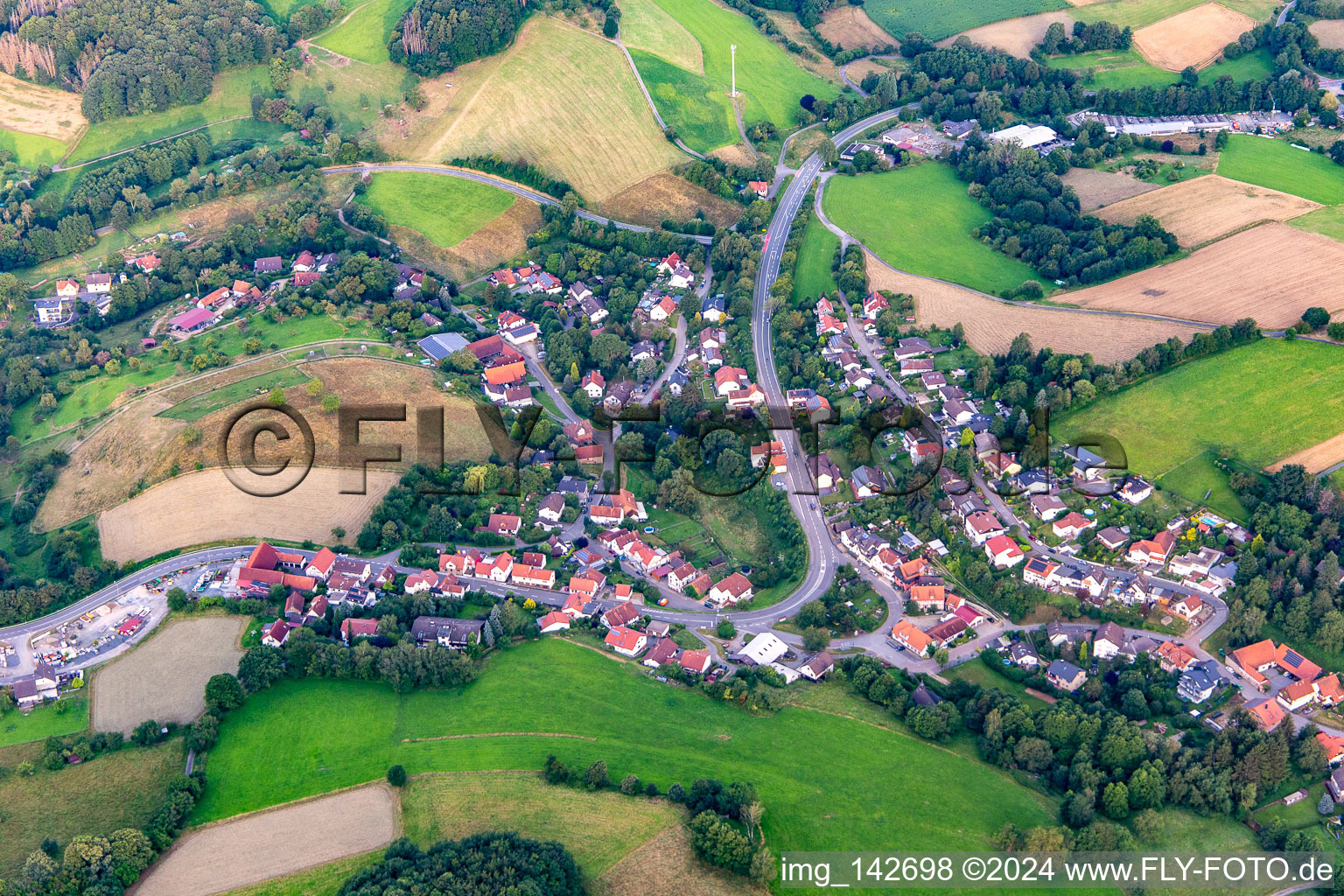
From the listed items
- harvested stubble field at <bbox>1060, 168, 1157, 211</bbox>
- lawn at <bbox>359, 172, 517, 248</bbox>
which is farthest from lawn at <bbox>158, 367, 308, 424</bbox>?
harvested stubble field at <bbox>1060, 168, 1157, 211</bbox>

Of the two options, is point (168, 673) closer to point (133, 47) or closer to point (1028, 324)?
point (1028, 324)

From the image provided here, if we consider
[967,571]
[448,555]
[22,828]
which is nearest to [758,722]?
[967,571]

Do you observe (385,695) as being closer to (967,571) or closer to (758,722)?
(758,722)

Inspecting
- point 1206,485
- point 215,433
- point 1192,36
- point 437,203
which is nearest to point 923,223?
point 1206,485

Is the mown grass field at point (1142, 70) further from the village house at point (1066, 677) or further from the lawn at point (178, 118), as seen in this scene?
the lawn at point (178, 118)

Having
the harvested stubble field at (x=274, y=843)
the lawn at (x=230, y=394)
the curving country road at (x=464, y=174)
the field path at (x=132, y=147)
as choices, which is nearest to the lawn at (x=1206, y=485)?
the harvested stubble field at (x=274, y=843)

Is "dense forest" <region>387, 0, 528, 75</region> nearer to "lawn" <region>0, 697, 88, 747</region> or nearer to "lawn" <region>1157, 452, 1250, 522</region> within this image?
"lawn" <region>0, 697, 88, 747</region>
